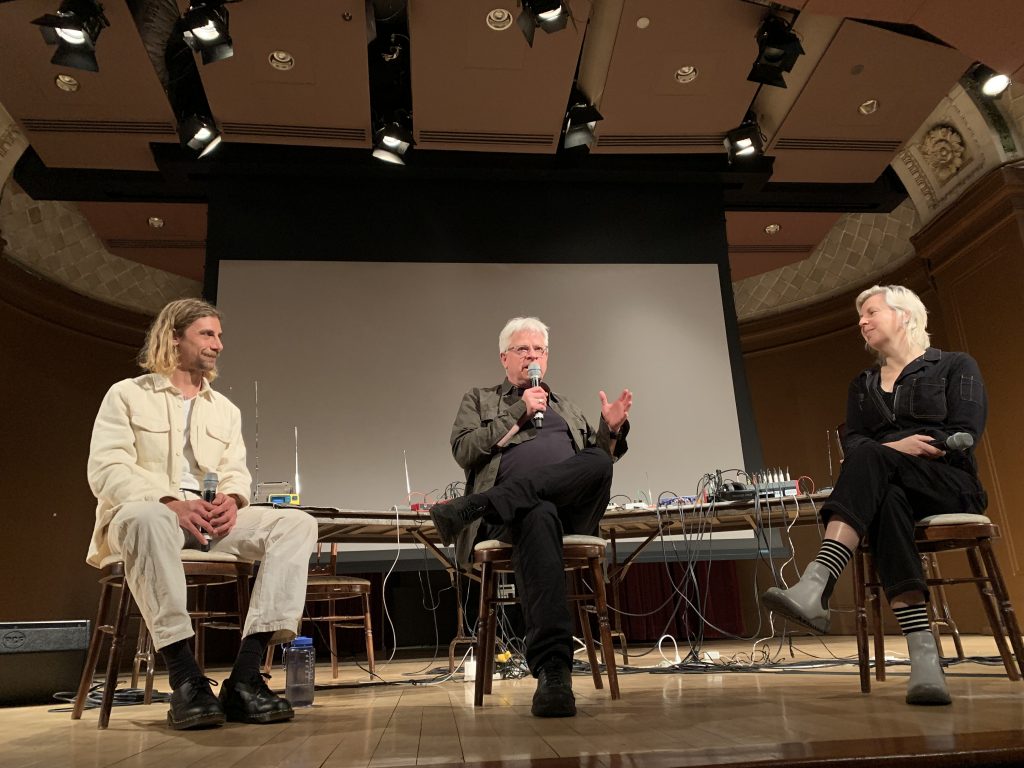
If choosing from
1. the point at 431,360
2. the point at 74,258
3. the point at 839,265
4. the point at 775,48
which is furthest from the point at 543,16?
the point at 74,258

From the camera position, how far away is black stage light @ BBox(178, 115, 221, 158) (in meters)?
4.90

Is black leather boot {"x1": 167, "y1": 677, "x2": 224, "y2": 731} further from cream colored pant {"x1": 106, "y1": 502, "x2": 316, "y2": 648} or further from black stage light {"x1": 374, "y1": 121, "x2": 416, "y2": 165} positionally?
black stage light {"x1": 374, "y1": 121, "x2": 416, "y2": 165}

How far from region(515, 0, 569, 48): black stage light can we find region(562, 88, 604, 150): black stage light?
0.96 meters


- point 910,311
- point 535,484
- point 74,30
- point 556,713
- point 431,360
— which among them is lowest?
point 556,713

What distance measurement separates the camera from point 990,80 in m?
4.93

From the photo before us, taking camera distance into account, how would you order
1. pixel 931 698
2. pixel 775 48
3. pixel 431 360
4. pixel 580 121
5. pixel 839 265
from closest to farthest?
pixel 931 698 → pixel 775 48 → pixel 580 121 → pixel 431 360 → pixel 839 265

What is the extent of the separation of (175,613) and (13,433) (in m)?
5.09

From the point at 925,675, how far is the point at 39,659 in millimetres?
2862

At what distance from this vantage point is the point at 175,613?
1734mm

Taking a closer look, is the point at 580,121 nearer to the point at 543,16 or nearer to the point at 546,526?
the point at 543,16

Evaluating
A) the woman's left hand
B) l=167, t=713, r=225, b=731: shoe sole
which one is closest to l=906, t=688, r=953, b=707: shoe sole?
the woman's left hand

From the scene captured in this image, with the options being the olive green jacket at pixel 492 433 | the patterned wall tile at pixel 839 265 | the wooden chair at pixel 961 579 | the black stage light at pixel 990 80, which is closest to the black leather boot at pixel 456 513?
the olive green jacket at pixel 492 433

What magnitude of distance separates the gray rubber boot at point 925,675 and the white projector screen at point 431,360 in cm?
334

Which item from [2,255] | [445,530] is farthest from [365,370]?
[445,530]
